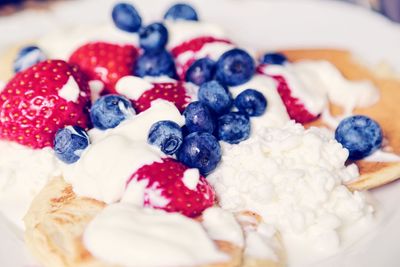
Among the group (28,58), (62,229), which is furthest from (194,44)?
(62,229)

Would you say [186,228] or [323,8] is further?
[323,8]

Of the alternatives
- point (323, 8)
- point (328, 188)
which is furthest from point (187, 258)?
point (323, 8)

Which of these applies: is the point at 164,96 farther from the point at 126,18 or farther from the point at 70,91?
the point at 126,18

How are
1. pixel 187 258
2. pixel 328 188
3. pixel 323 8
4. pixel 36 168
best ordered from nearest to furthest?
pixel 187 258
pixel 328 188
pixel 36 168
pixel 323 8

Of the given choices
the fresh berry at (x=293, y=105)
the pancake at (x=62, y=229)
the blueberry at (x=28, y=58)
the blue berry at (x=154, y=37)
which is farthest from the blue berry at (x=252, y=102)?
the blueberry at (x=28, y=58)

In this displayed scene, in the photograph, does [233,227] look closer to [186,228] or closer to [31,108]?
[186,228]

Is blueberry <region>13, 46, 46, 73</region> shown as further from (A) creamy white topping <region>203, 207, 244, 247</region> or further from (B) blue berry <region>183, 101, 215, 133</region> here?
(A) creamy white topping <region>203, 207, 244, 247</region>
